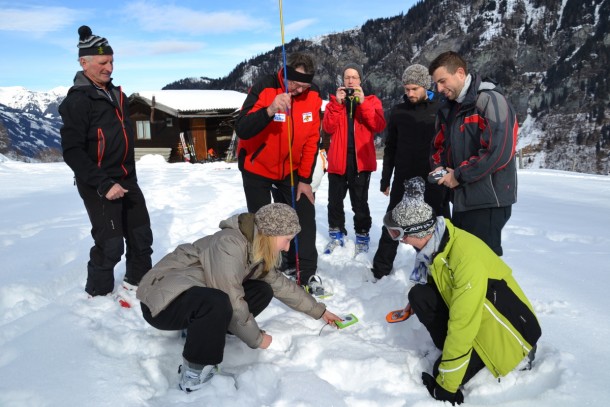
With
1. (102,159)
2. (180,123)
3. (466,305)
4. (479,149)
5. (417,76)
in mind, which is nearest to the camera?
(466,305)

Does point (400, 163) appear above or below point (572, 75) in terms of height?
below

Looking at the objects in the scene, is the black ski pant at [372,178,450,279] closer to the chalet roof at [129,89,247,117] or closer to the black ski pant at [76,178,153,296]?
the black ski pant at [76,178,153,296]

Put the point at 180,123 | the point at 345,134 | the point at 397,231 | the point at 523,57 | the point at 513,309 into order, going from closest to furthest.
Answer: the point at 513,309 → the point at 397,231 → the point at 345,134 → the point at 180,123 → the point at 523,57

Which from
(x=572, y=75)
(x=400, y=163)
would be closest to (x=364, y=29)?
(x=572, y=75)

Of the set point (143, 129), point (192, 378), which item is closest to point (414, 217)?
point (192, 378)

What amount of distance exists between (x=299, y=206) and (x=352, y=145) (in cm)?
129

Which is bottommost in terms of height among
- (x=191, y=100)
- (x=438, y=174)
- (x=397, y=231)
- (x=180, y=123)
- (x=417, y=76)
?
(x=397, y=231)

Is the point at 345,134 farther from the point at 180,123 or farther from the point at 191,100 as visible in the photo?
the point at 191,100

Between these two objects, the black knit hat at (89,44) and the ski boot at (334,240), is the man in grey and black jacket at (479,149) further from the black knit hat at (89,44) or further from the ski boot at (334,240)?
the black knit hat at (89,44)

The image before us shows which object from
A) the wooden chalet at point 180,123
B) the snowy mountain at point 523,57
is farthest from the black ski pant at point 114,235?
the snowy mountain at point 523,57

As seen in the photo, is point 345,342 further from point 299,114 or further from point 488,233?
point 299,114

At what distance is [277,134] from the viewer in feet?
12.2

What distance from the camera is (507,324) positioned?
231 centimetres

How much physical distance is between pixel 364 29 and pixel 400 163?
13166 centimetres
